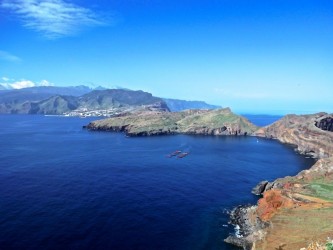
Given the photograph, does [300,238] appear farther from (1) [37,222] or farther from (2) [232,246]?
(1) [37,222]

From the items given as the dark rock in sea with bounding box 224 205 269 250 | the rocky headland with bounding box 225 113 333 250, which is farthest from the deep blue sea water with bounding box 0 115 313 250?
the rocky headland with bounding box 225 113 333 250

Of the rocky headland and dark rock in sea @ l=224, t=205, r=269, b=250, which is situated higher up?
the rocky headland

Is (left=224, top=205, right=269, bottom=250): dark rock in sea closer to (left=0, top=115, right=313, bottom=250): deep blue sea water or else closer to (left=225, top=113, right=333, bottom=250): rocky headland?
(left=225, top=113, right=333, bottom=250): rocky headland

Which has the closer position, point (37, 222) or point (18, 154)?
point (37, 222)

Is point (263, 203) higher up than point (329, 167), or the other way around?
point (329, 167)

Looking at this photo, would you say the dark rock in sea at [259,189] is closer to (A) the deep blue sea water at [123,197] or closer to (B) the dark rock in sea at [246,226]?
(A) the deep blue sea water at [123,197]

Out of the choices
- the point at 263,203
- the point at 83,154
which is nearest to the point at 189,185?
the point at 263,203

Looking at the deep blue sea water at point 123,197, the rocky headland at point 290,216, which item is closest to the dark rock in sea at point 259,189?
the rocky headland at point 290,216

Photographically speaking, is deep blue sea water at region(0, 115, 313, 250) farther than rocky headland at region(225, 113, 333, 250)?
Yes
